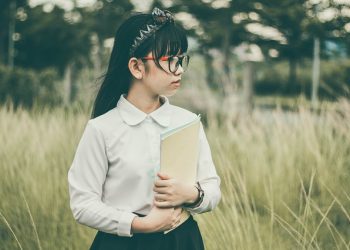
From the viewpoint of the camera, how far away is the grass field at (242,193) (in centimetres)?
212

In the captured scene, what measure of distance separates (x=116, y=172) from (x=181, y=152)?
189mm

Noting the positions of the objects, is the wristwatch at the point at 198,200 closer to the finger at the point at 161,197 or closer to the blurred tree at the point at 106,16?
the finger at the point at 161,197

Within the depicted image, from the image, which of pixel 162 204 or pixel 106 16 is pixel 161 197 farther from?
pixel 106 16

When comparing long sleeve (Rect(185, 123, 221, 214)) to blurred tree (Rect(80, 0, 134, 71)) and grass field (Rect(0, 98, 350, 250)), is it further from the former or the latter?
blurred tree (Rect(80, 0, 134, 71))

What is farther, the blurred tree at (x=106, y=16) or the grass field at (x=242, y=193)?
the blurred tree at (x=106, y=16)

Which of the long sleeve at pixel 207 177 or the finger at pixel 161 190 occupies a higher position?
the finger at pixel 161 190

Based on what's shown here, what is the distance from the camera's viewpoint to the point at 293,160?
3.41 meters

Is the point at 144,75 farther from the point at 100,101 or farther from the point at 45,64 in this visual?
the point at 45,64

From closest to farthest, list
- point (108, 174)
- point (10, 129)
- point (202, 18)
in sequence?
point (108, 174) → point (10, 129) → point (202, 18)

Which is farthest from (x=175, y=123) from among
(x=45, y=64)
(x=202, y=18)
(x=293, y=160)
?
(x=45, y=64)

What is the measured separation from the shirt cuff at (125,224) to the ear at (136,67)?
1.25ft

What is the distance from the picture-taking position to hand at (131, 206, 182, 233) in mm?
1177

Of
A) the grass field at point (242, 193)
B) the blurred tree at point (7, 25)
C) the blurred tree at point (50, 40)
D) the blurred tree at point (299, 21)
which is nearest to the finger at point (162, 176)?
the grass field at point (242, 193)

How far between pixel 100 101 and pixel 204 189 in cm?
41
